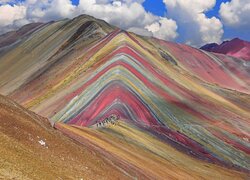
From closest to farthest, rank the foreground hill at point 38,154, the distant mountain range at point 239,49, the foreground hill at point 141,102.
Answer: the foreground hill at point 38,154, the foreground hill at point 141,102, the distant mountain range at point 239,49

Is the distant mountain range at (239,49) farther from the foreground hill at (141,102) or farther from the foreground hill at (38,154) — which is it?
the foreground hill at (38,154)

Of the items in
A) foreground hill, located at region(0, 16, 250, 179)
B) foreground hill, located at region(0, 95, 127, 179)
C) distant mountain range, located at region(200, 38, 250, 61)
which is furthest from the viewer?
distant mountain range, located at region(200, 38, 250, 61)

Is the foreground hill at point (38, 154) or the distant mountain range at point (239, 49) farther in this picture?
the distant mountain range at point (239, 49)

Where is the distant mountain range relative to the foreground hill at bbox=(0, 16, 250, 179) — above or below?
above

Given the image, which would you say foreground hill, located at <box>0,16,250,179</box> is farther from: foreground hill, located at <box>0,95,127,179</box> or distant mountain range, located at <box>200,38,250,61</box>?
distant mountain range, located at <box>200,38,250,61</box>

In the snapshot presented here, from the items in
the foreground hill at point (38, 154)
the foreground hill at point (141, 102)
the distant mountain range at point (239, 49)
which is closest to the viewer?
the foreground hill at point (38, 154)

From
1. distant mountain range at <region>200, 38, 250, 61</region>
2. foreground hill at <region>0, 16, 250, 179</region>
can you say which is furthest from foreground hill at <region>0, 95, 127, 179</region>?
distant mountain range at <region>200, 38, 250, 61</region>

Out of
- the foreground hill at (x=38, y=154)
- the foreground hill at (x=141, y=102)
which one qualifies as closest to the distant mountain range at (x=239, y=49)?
the foreground hill at (x=141, y=102)
